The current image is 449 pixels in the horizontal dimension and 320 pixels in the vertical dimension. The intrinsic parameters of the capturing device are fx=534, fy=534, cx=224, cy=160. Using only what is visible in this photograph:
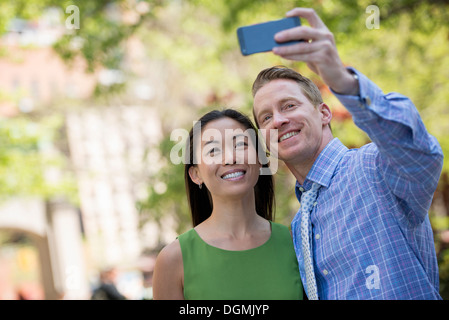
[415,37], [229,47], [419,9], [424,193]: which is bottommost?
[424,193]

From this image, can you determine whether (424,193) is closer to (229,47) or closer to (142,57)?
(229,47)

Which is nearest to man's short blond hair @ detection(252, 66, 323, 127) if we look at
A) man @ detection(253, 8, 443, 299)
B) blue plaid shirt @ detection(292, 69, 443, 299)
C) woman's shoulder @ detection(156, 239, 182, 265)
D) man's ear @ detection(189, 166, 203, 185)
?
man @ detection(253, 8, 443, 299)

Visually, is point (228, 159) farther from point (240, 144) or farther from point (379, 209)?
point (379, 209)

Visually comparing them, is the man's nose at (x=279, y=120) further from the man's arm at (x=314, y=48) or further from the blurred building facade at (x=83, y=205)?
the blurred building facade at (x=83, y=205)

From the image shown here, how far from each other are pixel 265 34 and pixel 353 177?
0.61m

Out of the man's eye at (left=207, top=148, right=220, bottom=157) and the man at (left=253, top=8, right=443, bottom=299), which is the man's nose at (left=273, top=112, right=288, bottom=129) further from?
the man's eye at (left=207, top=148, right=220, bottom=157)

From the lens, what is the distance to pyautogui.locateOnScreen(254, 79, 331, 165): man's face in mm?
1915

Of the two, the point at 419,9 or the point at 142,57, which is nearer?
the point at 419,9

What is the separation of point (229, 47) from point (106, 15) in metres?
1.88

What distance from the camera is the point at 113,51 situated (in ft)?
23.6

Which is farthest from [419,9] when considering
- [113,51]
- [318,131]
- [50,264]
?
[50,264]

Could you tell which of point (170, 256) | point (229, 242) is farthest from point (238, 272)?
point (170, 256)

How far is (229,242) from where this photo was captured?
2.02 m

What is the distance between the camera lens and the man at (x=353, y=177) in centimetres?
144
